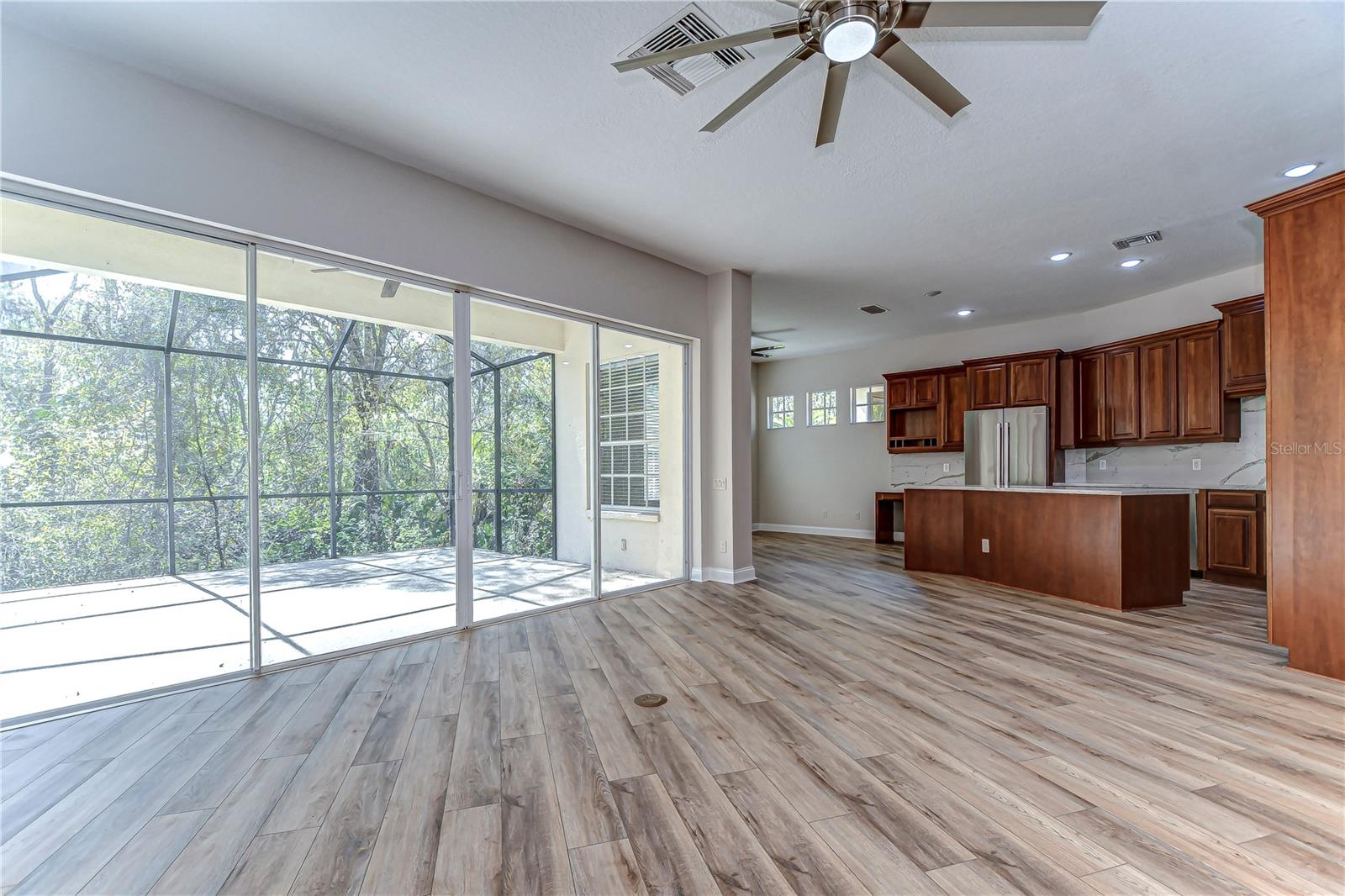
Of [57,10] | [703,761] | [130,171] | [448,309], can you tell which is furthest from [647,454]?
[57,10]

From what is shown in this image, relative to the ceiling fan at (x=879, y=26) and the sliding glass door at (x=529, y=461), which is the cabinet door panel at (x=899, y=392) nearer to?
the sliding glass door at (x=529, y=461)

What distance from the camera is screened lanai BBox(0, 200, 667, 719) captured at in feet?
8.54

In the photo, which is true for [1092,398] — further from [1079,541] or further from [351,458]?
[351,458]

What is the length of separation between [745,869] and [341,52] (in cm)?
362

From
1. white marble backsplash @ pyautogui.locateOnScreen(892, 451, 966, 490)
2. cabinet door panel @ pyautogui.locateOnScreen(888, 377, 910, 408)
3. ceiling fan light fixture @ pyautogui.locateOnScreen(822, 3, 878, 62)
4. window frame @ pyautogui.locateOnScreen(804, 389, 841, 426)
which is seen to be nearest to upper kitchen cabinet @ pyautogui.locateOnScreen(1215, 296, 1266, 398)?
white marble backsplash @ pyautogui.locateOnScreen(892, 451, 966, 490)

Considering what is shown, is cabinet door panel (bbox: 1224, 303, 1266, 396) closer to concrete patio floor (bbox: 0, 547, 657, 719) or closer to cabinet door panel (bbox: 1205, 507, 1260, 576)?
cabinet door panel (bbox: 1205, 507, 1260, 576)

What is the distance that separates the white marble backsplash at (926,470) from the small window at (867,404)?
0.74 m

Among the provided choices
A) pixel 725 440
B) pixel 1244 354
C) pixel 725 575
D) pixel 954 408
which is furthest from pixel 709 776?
pixel 954 408

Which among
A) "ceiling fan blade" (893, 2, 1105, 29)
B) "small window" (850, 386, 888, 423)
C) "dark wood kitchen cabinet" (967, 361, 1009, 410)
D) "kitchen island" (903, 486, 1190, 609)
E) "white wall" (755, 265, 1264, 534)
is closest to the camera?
"ceiling fan blade" (893, 2, 1105, 29)

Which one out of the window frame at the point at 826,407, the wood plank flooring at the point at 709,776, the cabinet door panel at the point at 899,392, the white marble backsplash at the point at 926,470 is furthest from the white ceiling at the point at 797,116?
the window frame at the point at 826,407

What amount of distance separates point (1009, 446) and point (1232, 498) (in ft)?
6.83

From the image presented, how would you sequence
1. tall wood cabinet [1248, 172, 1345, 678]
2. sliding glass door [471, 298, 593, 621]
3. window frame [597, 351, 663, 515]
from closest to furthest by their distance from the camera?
1. tall wood cabinet [1248, 172, 1345, 678]
2. sliding glass door [471, 298, 593, 621]
3. window frame [597, 351, 663, 515]

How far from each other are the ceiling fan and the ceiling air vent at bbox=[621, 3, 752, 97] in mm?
395

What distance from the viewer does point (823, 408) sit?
9.55 metres
